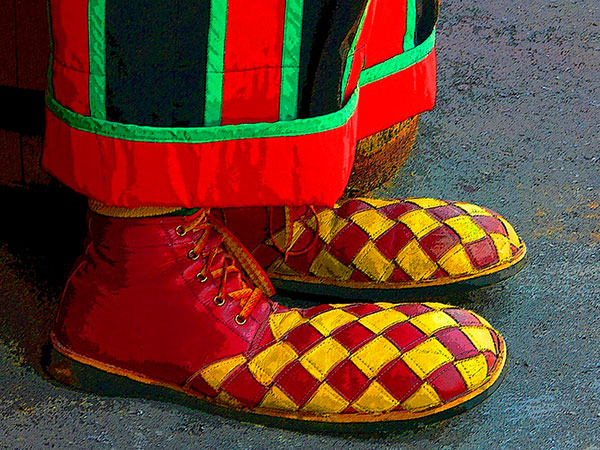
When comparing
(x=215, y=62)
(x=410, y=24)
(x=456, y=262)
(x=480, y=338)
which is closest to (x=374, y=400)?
(x=480, y=338)

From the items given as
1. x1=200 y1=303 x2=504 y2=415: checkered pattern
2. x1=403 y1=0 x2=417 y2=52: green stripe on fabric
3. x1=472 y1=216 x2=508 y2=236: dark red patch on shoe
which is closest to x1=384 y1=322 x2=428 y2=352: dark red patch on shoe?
x1=200 y1=303 x2=504 y2=415: checkered pattern

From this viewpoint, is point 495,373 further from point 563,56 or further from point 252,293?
point 563,56

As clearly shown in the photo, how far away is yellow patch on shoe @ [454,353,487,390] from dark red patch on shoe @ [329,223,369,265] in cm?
20

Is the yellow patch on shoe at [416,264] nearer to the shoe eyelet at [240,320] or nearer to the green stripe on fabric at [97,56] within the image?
the shoe eyelet at [240,320]

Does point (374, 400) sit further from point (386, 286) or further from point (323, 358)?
point (386, 286)

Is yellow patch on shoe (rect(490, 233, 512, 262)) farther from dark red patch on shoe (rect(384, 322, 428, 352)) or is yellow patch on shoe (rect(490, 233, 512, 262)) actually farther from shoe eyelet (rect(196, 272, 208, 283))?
shoe eyelet (rect(196, 272, 208, 283))

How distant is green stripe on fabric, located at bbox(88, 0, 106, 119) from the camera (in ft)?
2.23

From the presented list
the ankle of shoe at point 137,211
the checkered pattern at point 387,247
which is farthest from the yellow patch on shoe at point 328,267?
the ankle of shoe at point 137,211

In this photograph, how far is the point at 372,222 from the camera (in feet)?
3.28

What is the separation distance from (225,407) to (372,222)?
291 mm

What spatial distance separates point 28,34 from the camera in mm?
960

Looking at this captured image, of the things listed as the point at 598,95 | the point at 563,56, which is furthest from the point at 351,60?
the point at 563,56

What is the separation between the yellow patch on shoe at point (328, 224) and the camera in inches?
39.0

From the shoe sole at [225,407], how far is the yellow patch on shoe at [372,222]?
20cm
